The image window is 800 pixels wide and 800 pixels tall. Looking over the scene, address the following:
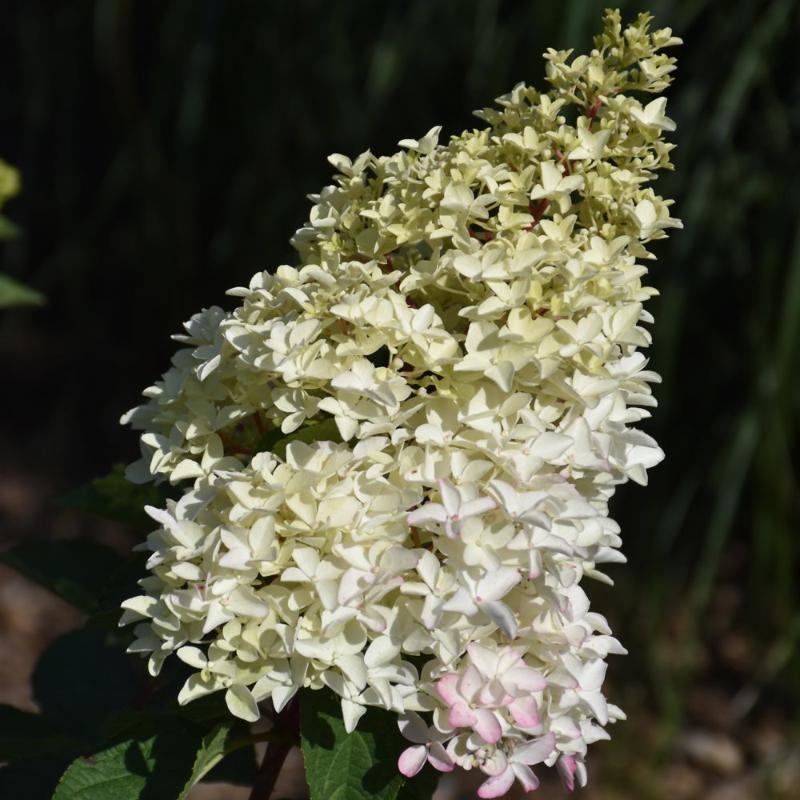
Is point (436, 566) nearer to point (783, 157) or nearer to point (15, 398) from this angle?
point (783, 157)

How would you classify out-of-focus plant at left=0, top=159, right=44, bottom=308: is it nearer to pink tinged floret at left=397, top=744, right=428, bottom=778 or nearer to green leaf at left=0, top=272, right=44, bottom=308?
green leaf at left=0, top=272, right=44, bottom=308

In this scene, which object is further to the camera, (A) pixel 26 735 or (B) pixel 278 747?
(A) pixel 26 735

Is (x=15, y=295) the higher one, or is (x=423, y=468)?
(x=15, y=295)

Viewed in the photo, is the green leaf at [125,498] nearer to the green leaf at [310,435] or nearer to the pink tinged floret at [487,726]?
the green leaf at [310,435]

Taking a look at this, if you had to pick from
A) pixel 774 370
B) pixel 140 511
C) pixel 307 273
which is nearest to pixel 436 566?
pixel 307 273

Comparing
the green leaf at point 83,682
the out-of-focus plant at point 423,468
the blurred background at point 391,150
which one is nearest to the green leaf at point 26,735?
the green leaf at point 83,682

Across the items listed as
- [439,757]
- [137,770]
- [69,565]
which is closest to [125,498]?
[69,565]

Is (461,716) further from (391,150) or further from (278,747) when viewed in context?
(391,150)
